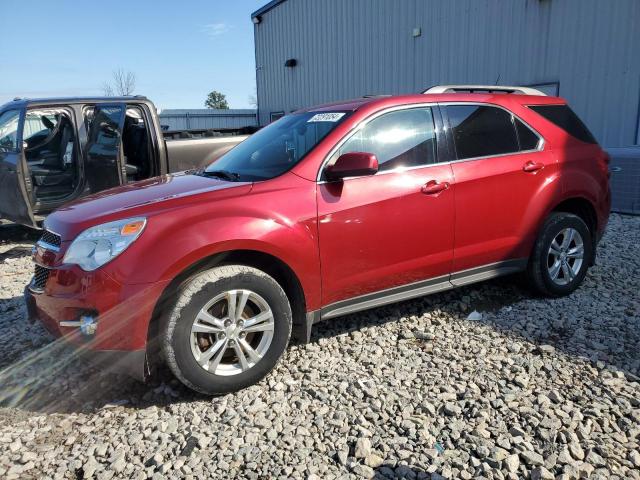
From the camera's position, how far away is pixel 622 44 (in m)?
8.49

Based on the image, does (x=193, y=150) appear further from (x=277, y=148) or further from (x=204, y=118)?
(x=204, y=118)

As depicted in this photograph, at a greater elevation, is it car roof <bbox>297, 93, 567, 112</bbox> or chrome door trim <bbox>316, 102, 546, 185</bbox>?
car roof <bbox>297, 93, 567, 112</bbox>

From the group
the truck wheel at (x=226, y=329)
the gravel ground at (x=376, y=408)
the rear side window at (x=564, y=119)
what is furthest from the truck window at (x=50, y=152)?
the rear side window at (x=564, y=119)

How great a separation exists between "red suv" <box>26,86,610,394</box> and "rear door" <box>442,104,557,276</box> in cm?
1

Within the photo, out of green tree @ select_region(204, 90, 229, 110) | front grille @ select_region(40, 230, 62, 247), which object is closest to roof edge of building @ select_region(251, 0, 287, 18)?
front grille @ select_region(40, 230, 62, 247)

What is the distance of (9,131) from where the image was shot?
656 cm

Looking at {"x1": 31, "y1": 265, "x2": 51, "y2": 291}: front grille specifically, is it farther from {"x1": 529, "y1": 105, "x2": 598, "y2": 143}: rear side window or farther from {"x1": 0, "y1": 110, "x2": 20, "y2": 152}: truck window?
{"x1": 0, "y1": 110, "x2": 20, "y2": 152}: truck window

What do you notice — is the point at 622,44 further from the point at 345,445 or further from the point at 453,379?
the point at 345,445

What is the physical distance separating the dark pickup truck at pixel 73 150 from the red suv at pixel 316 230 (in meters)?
3.14

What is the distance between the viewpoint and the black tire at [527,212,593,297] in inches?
162

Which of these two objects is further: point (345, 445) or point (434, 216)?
point (434, 216)

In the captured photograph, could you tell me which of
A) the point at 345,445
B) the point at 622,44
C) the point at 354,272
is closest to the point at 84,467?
the point at 345,445

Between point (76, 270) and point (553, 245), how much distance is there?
12.1ft

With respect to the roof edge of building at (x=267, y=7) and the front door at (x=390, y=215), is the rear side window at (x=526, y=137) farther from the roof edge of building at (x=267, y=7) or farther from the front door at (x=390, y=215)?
the roof edge of building at (x=267, y=7)
